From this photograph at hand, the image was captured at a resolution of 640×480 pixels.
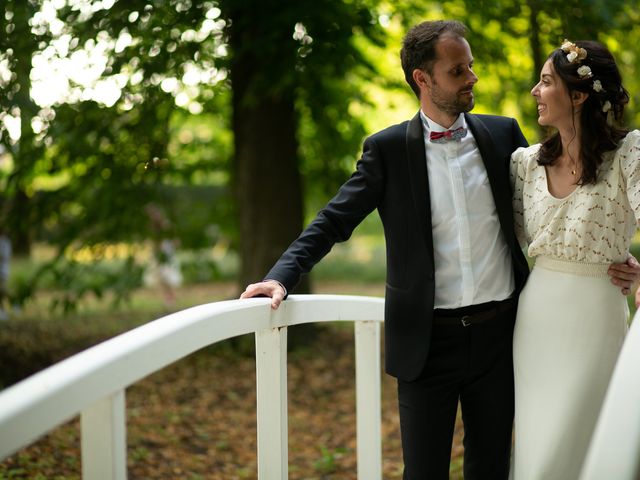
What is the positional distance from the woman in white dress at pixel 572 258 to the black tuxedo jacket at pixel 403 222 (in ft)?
0.52

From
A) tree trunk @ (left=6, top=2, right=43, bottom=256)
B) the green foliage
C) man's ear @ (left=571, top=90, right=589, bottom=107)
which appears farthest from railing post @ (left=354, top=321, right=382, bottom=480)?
tree trunk @ (left=6, top=2, right=43, bottom=256)

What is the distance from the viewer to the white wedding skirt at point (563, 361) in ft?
8.64

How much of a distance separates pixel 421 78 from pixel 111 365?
5.61ft

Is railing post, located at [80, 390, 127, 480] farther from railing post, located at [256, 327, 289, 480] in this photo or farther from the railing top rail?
railing post, located at [256, 327, 289, 480]

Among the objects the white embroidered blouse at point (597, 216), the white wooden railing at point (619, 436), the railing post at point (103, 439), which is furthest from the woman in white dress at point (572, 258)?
the railing post at point (103, 439)

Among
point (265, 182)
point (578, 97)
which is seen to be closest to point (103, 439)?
point (578, 97)

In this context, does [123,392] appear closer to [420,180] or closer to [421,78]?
[420,180]

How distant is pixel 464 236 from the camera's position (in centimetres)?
279

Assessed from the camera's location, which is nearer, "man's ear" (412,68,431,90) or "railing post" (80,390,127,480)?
"railing post" (80,390,127,480)

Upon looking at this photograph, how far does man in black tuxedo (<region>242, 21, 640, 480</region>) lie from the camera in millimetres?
2801

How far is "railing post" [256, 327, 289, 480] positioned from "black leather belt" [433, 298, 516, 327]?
57 centimetres

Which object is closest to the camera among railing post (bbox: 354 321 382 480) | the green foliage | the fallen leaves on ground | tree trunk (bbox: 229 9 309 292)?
railing post (bbox: 354 321 382 480)

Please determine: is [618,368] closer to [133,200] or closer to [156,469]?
[156,469]

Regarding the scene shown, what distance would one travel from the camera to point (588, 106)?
109 inches
